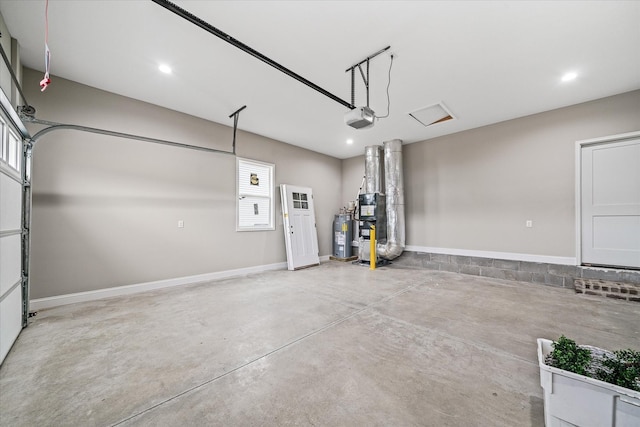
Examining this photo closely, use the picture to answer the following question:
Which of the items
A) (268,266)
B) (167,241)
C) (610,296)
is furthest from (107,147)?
(610,296)

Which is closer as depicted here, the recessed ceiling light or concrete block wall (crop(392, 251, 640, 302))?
the recessed ceiling light

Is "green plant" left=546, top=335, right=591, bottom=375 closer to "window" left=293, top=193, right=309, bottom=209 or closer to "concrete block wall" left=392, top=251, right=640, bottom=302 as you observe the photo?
"concrete block wall" left=392, top=251, right=640, bottom=302

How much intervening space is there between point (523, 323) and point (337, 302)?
7.41 ft

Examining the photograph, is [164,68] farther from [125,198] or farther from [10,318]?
[10,318]

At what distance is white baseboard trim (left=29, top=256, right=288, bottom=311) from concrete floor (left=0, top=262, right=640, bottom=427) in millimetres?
206

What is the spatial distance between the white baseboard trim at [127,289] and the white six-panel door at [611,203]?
21.0 feet

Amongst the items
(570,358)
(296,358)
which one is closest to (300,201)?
(296,358)

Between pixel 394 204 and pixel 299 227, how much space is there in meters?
2.48

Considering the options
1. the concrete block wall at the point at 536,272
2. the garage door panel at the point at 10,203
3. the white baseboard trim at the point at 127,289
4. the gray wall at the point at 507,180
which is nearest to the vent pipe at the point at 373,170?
the gray wall at the point at 507,180

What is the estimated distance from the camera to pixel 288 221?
6004 mm

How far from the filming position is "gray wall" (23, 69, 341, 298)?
3379 millimetres

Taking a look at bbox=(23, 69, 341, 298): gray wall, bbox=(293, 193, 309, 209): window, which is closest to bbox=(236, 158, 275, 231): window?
bbox=(23, 69, 341, 298): gray wall

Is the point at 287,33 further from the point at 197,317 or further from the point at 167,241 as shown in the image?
the point at 167,241

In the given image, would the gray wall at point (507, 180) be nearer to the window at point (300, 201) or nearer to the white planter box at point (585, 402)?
the window at point (300, 201)
